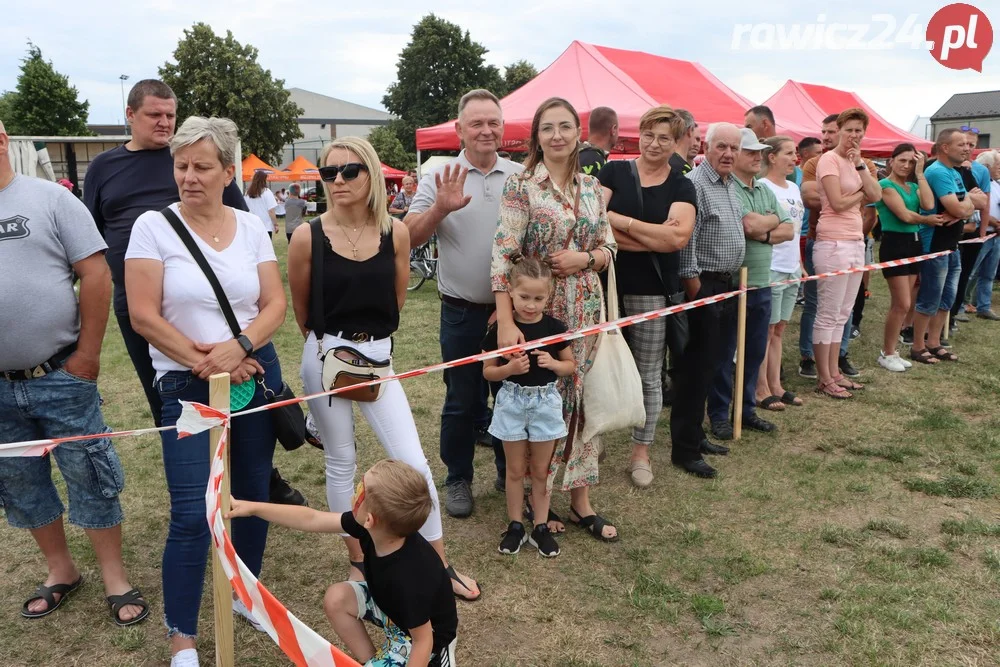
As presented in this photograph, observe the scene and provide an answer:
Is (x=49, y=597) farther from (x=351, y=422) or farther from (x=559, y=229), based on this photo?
(x=559, y=229)

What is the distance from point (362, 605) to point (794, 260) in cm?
474

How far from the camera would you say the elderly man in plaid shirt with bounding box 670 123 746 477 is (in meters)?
4.40

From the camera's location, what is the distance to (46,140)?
39.7ft

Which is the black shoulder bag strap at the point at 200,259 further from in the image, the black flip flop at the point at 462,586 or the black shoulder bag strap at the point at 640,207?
the black shoulder bag strap at the point at 640,207

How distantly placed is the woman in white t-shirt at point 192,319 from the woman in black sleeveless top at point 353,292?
228 mm

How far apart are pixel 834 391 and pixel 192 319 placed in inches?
208

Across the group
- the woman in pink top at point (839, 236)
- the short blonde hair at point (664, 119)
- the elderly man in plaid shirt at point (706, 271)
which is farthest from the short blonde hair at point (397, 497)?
the woman in pink top at point (839, 236)

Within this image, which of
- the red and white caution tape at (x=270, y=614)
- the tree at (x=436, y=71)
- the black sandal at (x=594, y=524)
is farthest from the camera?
the tree at (x=436, y=71)

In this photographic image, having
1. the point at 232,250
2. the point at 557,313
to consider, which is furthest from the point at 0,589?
the point at 557,313

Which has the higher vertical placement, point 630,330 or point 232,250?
point 232,250

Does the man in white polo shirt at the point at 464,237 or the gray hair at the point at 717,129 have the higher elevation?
the gray hair at the point at 717,129

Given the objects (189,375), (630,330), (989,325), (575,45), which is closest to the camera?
(189,375)

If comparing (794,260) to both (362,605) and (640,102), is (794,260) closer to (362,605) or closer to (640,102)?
(362,605)

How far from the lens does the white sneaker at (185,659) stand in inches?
101
